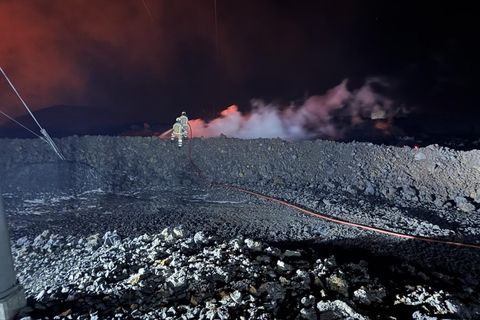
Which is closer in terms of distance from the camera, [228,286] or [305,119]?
[228,286]

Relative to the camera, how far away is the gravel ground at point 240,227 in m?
3.61

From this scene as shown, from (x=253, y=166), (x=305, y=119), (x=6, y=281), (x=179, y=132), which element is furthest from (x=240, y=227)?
(x=305, y=119)

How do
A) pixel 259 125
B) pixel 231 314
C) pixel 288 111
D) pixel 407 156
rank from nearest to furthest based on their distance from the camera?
pixel 231 314 → pixel 407 156 → pixel 259 125 → pixel 288 111

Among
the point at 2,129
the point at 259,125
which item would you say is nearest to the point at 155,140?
the point at 259,125

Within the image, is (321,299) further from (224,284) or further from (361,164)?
(361,164)

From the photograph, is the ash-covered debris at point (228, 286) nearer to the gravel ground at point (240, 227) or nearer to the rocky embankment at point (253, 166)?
the gravel ground at point (240, 227)

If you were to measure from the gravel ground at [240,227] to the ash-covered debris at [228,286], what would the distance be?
0.06 feet

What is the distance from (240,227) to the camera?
253 inches

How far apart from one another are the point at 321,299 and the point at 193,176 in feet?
24.8

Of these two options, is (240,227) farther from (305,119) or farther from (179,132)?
(305,119)

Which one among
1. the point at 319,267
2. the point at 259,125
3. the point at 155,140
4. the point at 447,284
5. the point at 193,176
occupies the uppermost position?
the point at 259,125

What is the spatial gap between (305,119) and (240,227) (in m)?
11.0

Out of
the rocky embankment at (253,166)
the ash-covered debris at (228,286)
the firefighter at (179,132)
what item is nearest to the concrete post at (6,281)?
the ash-covered debris at (228,286)

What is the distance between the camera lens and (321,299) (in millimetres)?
3520
